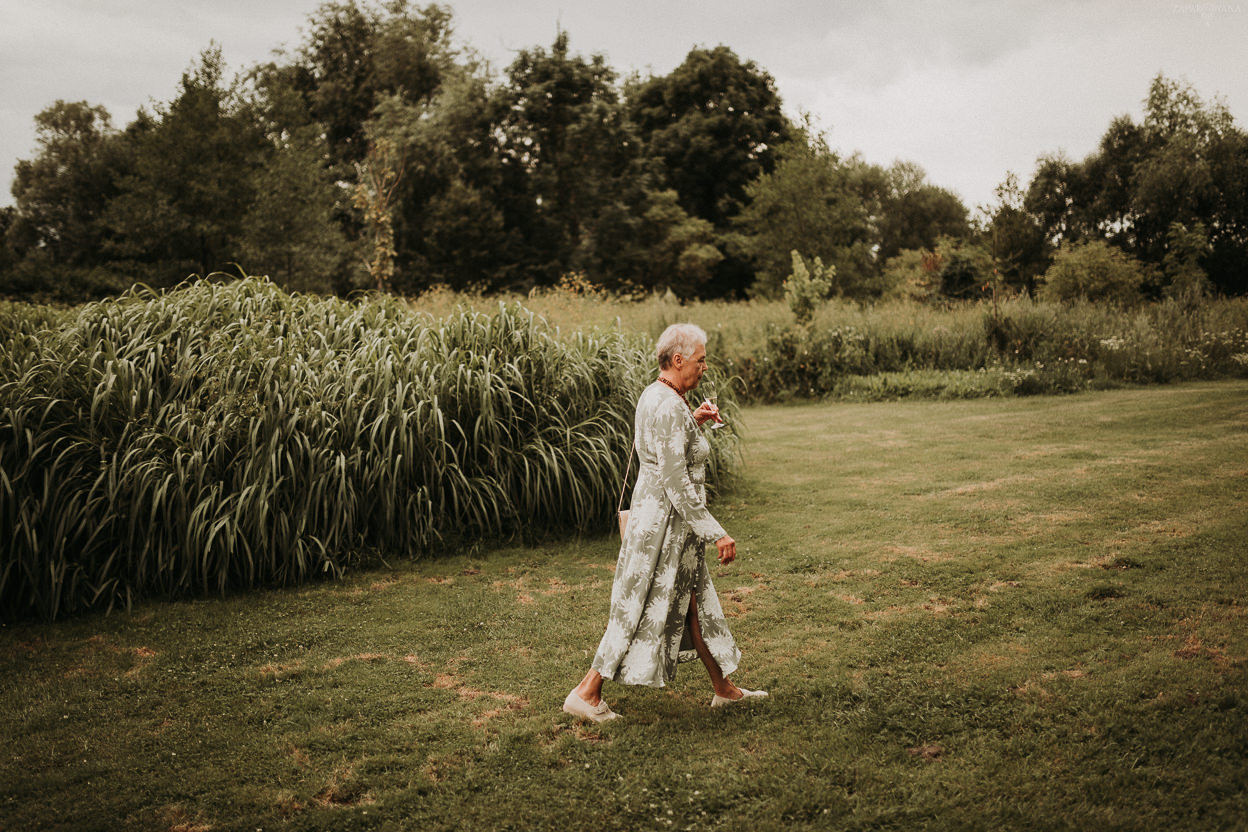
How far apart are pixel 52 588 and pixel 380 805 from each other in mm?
3183

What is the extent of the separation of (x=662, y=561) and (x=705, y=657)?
472 millimetres

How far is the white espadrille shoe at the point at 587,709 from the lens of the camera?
337cm

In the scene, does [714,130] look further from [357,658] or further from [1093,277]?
[357,658]

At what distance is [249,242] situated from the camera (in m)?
21.2

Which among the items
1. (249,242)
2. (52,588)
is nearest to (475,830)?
(52,588)

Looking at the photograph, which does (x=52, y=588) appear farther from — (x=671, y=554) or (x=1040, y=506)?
(x=1040, y=506)

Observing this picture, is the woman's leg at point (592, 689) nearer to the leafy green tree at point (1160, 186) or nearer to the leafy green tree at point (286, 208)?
the leafy green tree at point (286, 208)

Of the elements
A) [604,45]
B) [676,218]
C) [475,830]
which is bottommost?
[475,830]

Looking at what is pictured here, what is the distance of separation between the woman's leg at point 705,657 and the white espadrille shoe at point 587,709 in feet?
0.31

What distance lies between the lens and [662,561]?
3334 millimetres

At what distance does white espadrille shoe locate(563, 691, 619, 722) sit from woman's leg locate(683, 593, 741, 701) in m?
0.10

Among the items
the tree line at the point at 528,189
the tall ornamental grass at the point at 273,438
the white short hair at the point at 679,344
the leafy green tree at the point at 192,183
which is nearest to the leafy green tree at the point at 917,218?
the tree line at the point at 528,189

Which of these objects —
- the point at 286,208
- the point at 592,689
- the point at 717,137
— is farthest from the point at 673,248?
the point at 592,689

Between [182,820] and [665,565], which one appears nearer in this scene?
[182,820]
